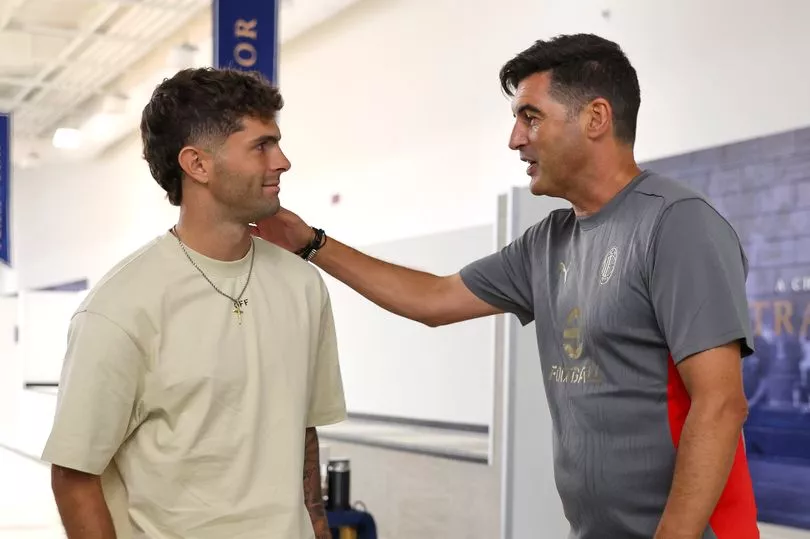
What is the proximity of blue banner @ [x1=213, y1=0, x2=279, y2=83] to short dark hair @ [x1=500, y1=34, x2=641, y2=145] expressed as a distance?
2.72 metres

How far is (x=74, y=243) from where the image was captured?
16.7 meters

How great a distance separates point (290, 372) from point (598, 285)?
0.56 metres

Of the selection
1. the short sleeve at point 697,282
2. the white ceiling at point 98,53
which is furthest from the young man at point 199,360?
the white ceiling at point 98,53

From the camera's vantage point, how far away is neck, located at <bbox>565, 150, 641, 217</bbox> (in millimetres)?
2018

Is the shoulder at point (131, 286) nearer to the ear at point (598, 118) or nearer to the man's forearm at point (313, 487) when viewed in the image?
the man's forearm at point (313, 487)

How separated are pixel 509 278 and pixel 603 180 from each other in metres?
0.38

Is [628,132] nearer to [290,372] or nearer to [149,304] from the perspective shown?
[290,372]

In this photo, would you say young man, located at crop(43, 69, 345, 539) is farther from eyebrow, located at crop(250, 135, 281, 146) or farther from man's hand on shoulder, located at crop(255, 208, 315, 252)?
man's hand on shoulder, located at crop(255, 208, 315, 252)

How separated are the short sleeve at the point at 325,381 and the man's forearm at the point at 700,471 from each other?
26.4 inches

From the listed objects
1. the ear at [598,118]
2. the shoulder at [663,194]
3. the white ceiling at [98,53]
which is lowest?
the shoulder at [663,194]

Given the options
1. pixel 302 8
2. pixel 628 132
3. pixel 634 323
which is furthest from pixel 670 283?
pixel 302 8

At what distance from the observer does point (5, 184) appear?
12516 mm

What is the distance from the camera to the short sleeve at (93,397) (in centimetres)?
179

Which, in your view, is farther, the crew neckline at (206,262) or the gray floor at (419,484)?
the gray floor at (419,484)
